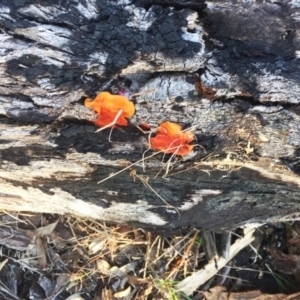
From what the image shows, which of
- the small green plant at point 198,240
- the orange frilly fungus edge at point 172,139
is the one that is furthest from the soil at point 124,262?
the orange frilly fungus edge at point 172,139

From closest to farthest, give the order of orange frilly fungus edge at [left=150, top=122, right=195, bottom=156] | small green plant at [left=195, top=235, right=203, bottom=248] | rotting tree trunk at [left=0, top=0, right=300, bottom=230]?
rotting tree trunk at [left=0, top=0, right=300, bottom=230] → orange frilly fungus edge at [left=150, top=122, right=195, bottom=156] → small green plant at [left=195, top=235, right=203, bottom=248]

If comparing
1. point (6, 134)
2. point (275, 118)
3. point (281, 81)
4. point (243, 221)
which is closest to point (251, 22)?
point (281, 81)

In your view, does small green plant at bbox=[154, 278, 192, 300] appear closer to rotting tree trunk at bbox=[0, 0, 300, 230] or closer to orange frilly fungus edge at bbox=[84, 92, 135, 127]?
rotting tree trunk at bbox=[0, 0, 300, 230]

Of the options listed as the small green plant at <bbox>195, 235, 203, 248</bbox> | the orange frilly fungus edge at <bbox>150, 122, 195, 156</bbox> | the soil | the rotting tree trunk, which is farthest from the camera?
the small green plant at <bbox>195, 235, 203, 248</bbox>

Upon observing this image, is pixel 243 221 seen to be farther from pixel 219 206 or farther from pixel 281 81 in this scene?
pixel 281 81

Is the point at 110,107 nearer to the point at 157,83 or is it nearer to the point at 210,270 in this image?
the point at 157,83

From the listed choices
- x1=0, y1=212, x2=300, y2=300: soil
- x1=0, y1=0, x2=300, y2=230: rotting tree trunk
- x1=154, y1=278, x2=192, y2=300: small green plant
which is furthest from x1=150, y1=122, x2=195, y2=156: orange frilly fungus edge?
x1=154, y1=278, x2=192, y2=300: small green plant

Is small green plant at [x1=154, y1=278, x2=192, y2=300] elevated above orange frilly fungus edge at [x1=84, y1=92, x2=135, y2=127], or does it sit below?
below
